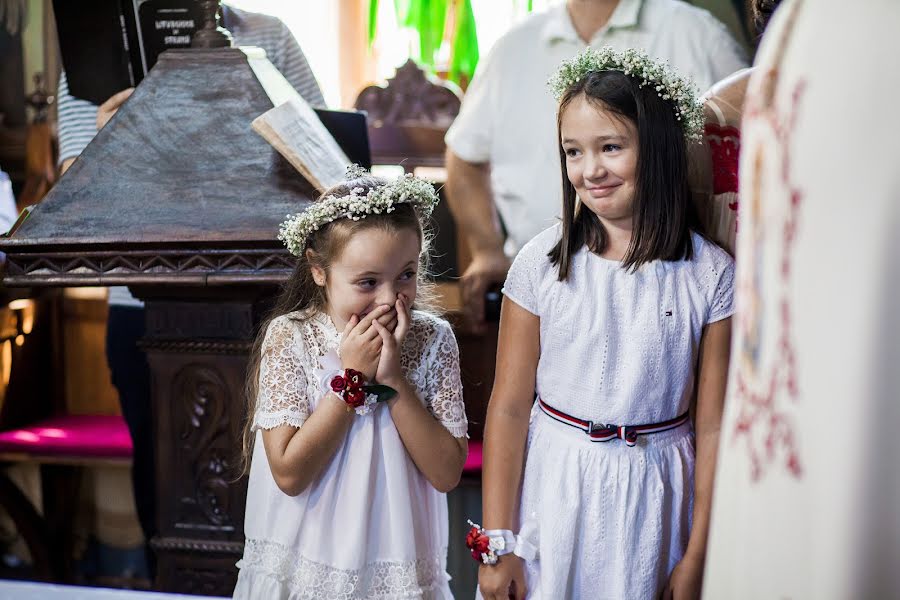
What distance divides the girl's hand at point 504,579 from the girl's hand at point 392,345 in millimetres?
389

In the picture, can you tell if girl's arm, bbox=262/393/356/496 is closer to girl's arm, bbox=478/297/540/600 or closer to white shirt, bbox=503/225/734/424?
girl's arm, bbox=478/297/540/600

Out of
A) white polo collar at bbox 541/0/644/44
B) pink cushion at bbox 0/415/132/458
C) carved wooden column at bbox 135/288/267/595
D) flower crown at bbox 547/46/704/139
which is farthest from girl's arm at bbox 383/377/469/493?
pink cushion at bbox 0/415/132/458

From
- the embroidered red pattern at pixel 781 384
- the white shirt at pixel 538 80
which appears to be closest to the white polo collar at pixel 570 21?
the white shirt at pixel 538 80

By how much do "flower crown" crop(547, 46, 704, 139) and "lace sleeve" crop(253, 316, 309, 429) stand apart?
27.7 inches

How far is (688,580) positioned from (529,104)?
2044mm

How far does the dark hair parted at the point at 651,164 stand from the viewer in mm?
1682

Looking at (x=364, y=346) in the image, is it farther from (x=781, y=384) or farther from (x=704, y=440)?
(x=781, y=384)

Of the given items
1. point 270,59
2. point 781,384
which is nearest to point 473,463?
point 270,59

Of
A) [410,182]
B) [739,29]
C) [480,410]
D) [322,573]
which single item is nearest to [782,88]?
[410,182]

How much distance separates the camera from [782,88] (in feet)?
2.02

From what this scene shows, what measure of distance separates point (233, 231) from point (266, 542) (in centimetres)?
62

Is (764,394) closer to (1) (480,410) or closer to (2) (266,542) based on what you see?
(2) (266,542)

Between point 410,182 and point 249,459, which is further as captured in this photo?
point 249,459

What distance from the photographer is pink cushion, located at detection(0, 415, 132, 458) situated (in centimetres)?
390
